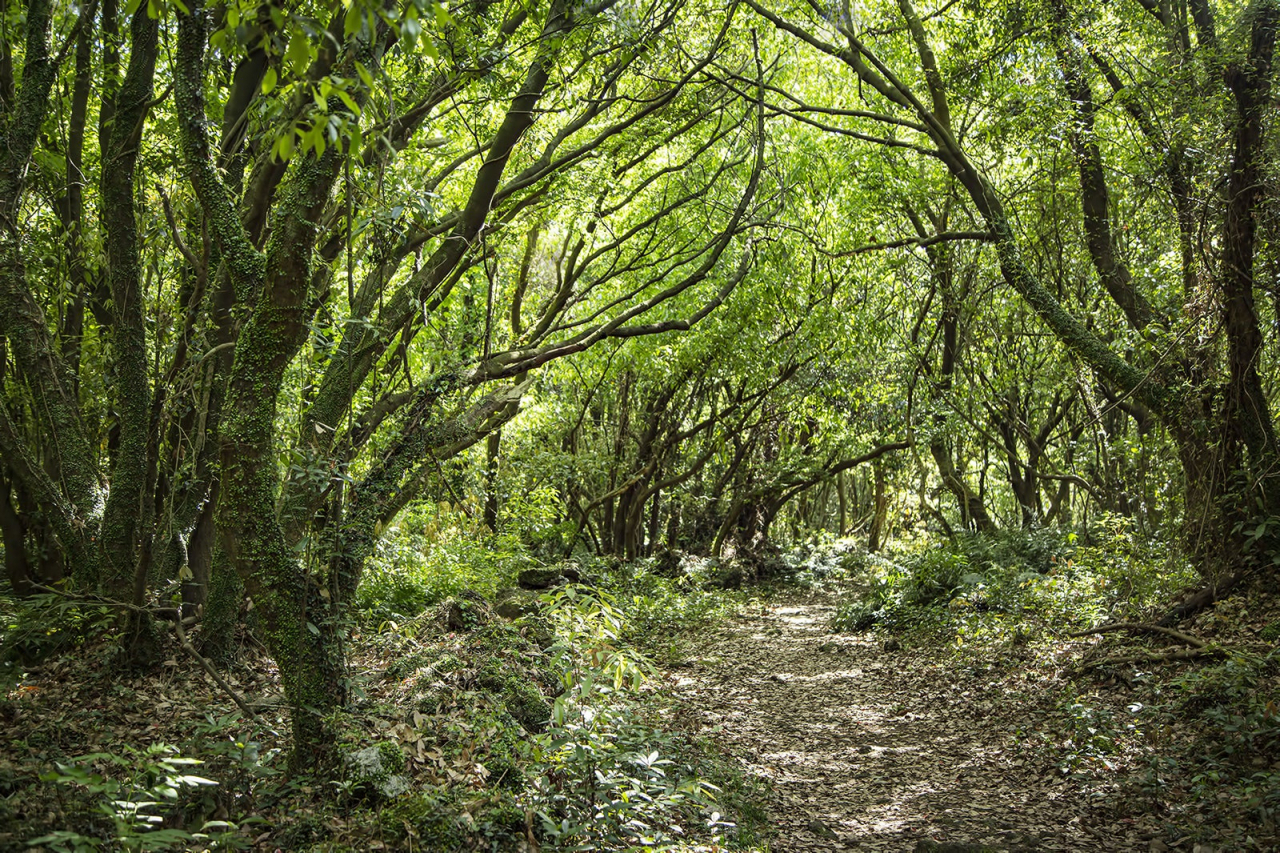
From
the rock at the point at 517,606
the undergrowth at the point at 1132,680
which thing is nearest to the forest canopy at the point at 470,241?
the undergrowth at the point at 1132,680

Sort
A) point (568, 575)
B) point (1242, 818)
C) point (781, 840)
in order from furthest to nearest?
point (568, 575) < point (781, 840) < point (1242, 818)

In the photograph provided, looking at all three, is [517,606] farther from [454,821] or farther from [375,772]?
[454,821]

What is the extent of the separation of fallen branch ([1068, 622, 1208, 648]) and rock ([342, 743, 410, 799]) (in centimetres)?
607

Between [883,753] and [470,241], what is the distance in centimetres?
549

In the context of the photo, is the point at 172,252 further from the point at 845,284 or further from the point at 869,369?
the point at 869,369

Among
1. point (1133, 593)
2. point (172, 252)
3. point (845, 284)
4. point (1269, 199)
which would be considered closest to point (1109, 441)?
point (845, 284)

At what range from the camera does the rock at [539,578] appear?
41.9 feet

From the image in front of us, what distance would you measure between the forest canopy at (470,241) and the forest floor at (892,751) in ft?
7.70

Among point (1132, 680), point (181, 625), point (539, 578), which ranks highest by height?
point (181, 625)

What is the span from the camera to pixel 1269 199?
6770 mm

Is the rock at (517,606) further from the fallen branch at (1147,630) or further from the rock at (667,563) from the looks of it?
the rock at (667,563)

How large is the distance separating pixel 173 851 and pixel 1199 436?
839 centimetres

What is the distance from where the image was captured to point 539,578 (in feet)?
41.9

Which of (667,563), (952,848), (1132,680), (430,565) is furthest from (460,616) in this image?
(667,563)
